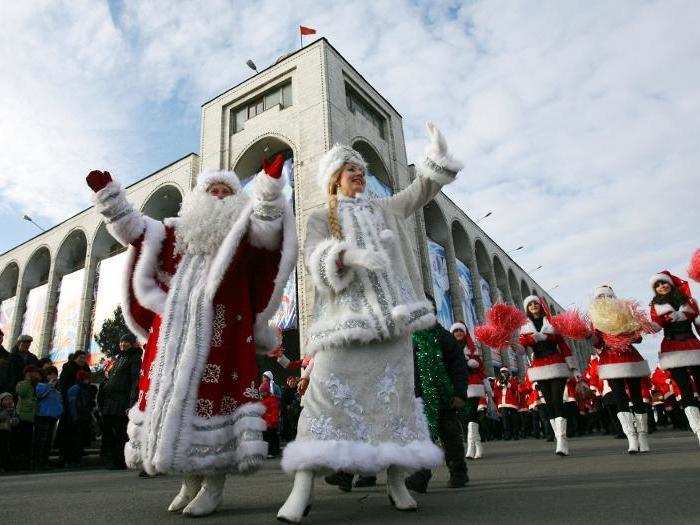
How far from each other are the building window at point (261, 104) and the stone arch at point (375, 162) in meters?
3.27

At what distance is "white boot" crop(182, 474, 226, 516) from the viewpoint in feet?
8.74

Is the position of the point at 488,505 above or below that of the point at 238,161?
below

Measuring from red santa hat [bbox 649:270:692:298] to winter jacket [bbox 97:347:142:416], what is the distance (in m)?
7.19

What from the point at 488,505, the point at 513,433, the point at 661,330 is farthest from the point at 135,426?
the point at 513,433

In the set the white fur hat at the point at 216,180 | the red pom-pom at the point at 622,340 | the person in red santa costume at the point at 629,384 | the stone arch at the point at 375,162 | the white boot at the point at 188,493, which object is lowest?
the white boot at the point at 188,493

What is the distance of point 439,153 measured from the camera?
10.3 feet

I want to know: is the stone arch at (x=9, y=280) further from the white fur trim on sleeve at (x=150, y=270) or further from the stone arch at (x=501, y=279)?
the white fur trim on sleeve at (x=150, y=270)

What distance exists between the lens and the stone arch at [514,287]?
122 feet

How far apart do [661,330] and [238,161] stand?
54.2 feet

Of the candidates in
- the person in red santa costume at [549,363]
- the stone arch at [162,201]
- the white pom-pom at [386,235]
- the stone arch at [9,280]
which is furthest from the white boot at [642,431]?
the stone arch at [9,280]

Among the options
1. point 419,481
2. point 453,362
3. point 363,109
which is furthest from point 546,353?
point 363,109

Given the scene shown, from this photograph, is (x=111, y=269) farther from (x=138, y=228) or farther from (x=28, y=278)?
(x=138, y=228)

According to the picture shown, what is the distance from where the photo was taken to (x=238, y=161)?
19.4 metres

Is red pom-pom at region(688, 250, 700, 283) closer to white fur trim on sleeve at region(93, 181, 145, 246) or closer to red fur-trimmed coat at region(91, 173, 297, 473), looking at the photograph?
red fur-trimmed coat at region(91, 173, 297, 473)
